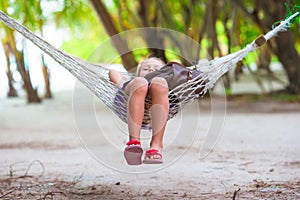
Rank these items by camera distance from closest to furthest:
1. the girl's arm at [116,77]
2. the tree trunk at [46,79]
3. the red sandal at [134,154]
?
the red sandal at [134,154] < the girl's arm at [116,77] < the tree trunk at [46,79]

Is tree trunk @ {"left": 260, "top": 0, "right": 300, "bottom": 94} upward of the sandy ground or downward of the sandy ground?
upward

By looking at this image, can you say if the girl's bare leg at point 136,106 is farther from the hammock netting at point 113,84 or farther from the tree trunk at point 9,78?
the tree trunk at point 9,78

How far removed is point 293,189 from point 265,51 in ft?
17.0

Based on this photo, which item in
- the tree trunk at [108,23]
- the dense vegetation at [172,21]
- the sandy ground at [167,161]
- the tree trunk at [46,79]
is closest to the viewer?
the sandy ground at [167,161]

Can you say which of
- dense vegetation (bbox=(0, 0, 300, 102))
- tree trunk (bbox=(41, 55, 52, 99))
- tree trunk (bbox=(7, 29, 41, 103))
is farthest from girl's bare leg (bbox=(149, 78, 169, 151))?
tree trunk (bbox=(41, 55, 52, 99))

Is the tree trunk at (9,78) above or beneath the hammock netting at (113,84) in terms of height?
above

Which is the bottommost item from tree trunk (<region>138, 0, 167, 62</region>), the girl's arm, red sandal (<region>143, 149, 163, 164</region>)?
red sandal (<region>143, 149, 163, 164</region>)

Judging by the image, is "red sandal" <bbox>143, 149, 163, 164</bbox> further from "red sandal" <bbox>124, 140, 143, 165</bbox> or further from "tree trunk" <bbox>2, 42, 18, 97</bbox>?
"tree trunk" <bbox>2, 42, 18, 97</bbox>

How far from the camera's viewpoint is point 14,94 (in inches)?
286

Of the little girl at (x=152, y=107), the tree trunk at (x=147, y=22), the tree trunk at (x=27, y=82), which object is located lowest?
the little girl at (x=152, y=107)

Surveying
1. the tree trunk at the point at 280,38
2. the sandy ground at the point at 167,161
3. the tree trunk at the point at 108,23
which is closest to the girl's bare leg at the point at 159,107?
the sandy ground at the point at 167,161

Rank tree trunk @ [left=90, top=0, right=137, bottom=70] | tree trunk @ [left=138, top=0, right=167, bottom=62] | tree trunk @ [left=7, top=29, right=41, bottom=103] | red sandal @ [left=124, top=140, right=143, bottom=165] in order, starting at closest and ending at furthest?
red sandal @ [left=124, top=140, right=143, bottom=165]
tree trunk @ [left=90, top=0, right=137, bottom=70]
tree trunk @ [left=138, top=0, right=167, bottom=62]
tree trunk @ [left=7, top=29, right=41, bottom=103]

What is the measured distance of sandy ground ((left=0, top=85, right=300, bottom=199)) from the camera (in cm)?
189

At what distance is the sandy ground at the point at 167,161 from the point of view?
1.89 meters
